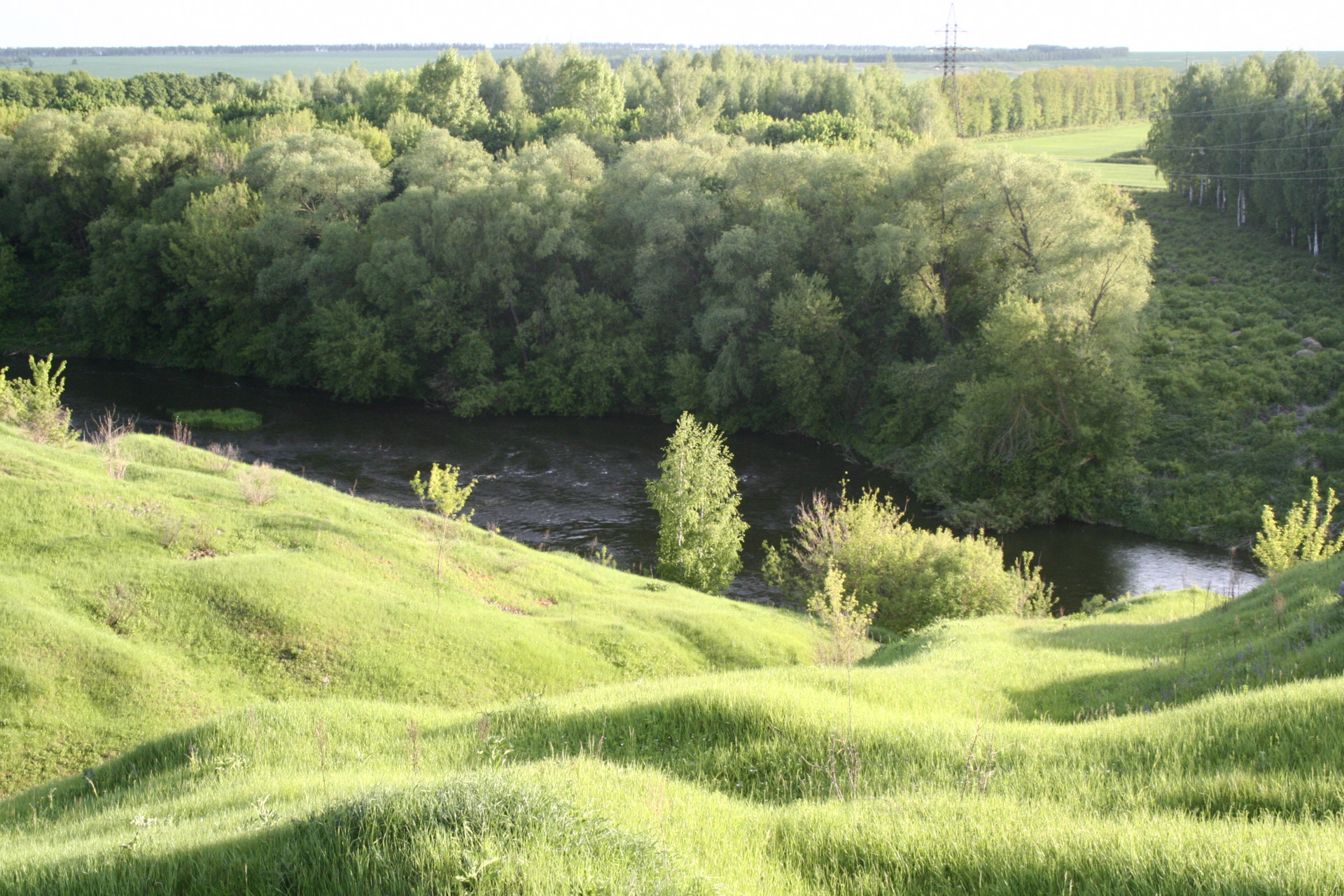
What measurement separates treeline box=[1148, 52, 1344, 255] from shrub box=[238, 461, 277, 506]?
70809 millimetres

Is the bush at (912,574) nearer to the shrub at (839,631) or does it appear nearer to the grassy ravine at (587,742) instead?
the shrub at (839,631)

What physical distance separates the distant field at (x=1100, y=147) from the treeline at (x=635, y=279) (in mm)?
48074

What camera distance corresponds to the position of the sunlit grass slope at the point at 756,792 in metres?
5.85

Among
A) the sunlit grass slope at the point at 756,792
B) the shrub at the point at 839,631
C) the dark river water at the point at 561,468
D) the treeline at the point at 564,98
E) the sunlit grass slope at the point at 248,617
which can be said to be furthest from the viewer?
the treeline at the point at 564,98

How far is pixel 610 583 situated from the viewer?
2688 cm

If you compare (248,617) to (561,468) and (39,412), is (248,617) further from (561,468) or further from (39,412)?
(561,468)

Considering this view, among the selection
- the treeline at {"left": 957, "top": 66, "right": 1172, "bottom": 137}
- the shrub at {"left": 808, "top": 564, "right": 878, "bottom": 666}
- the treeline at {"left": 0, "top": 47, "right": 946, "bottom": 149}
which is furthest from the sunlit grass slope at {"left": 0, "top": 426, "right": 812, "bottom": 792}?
the treeline at {"left": 957, "top": 66, "right": 1172, "bottom": 137}

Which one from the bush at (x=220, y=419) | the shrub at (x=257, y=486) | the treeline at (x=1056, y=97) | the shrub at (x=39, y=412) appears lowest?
the bush at (x=220, y=419)

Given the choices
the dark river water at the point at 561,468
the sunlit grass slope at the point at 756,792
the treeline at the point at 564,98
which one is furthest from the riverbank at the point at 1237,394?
the sunlit grass slope at the point at 756,792

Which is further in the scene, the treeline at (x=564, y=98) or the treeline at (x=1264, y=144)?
the treeline at (x=564, y=98)

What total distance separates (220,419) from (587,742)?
50.4m

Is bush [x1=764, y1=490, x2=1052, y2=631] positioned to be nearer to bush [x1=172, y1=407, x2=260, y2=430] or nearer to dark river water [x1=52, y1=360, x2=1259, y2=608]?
dark river water [x1=52, y1=360, x2=1259, y2=608]

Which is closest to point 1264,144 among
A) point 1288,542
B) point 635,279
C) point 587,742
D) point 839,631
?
point 635,279

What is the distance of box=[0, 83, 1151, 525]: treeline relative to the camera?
1785 inches
